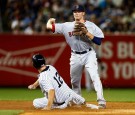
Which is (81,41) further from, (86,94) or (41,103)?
(86,94)

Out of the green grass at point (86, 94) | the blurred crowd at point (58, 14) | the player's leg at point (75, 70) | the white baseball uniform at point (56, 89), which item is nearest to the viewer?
the white baseball uniform at point (56, 89)

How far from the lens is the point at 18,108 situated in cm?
1209

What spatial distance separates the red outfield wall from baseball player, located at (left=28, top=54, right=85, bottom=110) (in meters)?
6.60

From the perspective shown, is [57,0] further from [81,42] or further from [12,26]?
[81,42]

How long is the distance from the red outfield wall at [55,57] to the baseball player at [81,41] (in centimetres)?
599

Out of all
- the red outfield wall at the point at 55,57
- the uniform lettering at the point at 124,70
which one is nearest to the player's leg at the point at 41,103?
the red outfield wall at the point at 55,57

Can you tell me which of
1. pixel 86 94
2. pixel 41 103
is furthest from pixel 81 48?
pixel 86 94

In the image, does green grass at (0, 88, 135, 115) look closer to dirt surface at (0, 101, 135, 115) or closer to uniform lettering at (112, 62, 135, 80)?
uniform lettering at (112, 62, 135, 80)

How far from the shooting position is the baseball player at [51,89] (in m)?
10.8

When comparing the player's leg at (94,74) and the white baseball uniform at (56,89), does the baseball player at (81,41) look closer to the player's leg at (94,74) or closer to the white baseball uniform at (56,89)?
the player's leg at (94,74)

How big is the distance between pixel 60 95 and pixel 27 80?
23.0 feet

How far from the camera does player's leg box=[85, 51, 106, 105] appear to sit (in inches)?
447

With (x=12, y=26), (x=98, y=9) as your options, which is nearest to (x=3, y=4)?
(x=12, y=26)

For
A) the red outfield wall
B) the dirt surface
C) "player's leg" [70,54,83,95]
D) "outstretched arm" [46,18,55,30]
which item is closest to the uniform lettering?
the red outfield wall
